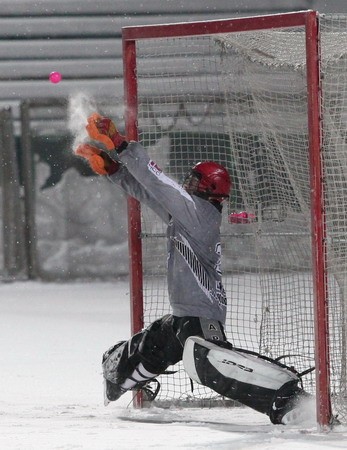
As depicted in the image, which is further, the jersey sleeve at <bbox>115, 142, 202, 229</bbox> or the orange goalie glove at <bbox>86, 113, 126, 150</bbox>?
the orange goalie glove at <bbox>86, 113, 126, 150</bbox>

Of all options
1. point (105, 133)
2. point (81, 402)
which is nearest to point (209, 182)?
point (105, 133)

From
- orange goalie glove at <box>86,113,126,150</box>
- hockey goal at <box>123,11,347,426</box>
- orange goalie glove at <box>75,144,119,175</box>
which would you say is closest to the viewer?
hockey goal at <box>123,11,347,426</box>

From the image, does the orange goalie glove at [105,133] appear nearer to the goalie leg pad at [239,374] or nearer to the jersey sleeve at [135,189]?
the jersey sleeve at [135,189]

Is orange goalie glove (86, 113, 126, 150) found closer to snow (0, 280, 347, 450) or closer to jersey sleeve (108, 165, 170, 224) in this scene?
jersey sleeve (108, 165, 170, 224)

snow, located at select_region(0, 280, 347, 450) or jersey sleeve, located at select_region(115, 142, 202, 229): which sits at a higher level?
jersey sleeve, located at select_region(115, 142, 202, 229)

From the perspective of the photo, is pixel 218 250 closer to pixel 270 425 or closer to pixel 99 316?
pixel 270 425

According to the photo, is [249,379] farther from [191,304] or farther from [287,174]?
[287,174]

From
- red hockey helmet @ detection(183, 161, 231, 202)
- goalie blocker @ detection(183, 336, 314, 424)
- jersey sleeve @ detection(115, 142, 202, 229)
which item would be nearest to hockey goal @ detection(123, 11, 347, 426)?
goalie blocker @ detection(183, 336, 314, 424)

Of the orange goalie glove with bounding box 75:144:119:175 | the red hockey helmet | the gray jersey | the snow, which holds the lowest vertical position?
the snow

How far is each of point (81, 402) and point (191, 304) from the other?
4.51ft

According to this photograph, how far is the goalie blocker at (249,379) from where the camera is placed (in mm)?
5848

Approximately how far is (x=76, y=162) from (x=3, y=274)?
1379 millimetres

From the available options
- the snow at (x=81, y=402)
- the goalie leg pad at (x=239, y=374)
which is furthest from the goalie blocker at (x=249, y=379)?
the snow at (x=81, y=402)

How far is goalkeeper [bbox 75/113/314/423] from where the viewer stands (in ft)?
19.3
